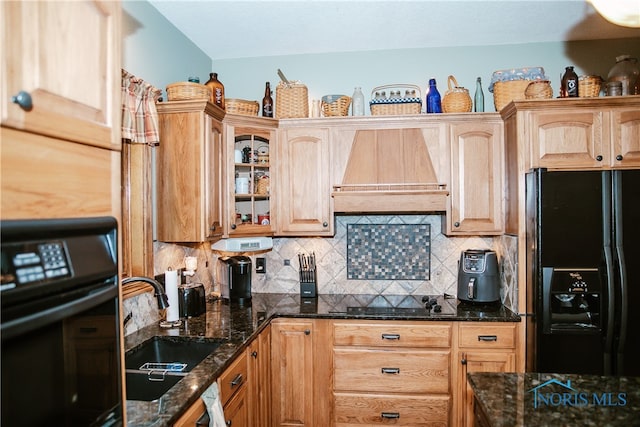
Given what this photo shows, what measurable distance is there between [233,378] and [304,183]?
149cm

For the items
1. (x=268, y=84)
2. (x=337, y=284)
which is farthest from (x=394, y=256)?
(x=268, y=84)

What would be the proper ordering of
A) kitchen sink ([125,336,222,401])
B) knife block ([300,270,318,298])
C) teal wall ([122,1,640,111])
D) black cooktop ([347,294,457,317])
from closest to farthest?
kitchen sink ([125,336,222,401]), black cooktop ([347,294,457,317]), teal wall ([122,1,640,111]), knife block ([300,270,318,298])

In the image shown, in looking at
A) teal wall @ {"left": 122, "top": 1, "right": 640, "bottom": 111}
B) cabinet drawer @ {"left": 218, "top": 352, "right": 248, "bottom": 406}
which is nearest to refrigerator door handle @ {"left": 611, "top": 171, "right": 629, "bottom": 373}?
teal wall @ {"left": 122, "top": 1, "right": 640, "bottom": 111}

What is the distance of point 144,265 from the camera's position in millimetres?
2299

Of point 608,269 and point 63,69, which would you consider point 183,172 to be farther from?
point 608,269

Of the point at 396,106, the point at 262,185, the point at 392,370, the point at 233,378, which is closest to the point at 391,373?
the point at 392,370

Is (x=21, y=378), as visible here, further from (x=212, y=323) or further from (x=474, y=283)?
(x=474, y=283)

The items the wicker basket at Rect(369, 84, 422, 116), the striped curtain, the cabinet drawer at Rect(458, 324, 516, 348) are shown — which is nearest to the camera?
the striped curtain

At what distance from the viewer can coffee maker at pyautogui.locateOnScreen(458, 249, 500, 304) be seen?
2812 millimetres

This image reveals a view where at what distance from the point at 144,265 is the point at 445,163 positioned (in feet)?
6.85

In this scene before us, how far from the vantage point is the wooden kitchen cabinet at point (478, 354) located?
2.59 meters

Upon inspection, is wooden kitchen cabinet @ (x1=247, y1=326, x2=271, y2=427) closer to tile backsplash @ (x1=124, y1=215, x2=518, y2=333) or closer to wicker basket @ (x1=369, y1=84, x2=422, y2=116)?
tile backsplash @ (x1=124, y1=215, x2=518, y2=333)

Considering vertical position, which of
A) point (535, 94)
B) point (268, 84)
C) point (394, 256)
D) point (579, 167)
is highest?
point (268, 84)

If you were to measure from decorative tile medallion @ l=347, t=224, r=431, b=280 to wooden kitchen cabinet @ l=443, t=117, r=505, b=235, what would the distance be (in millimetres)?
376
